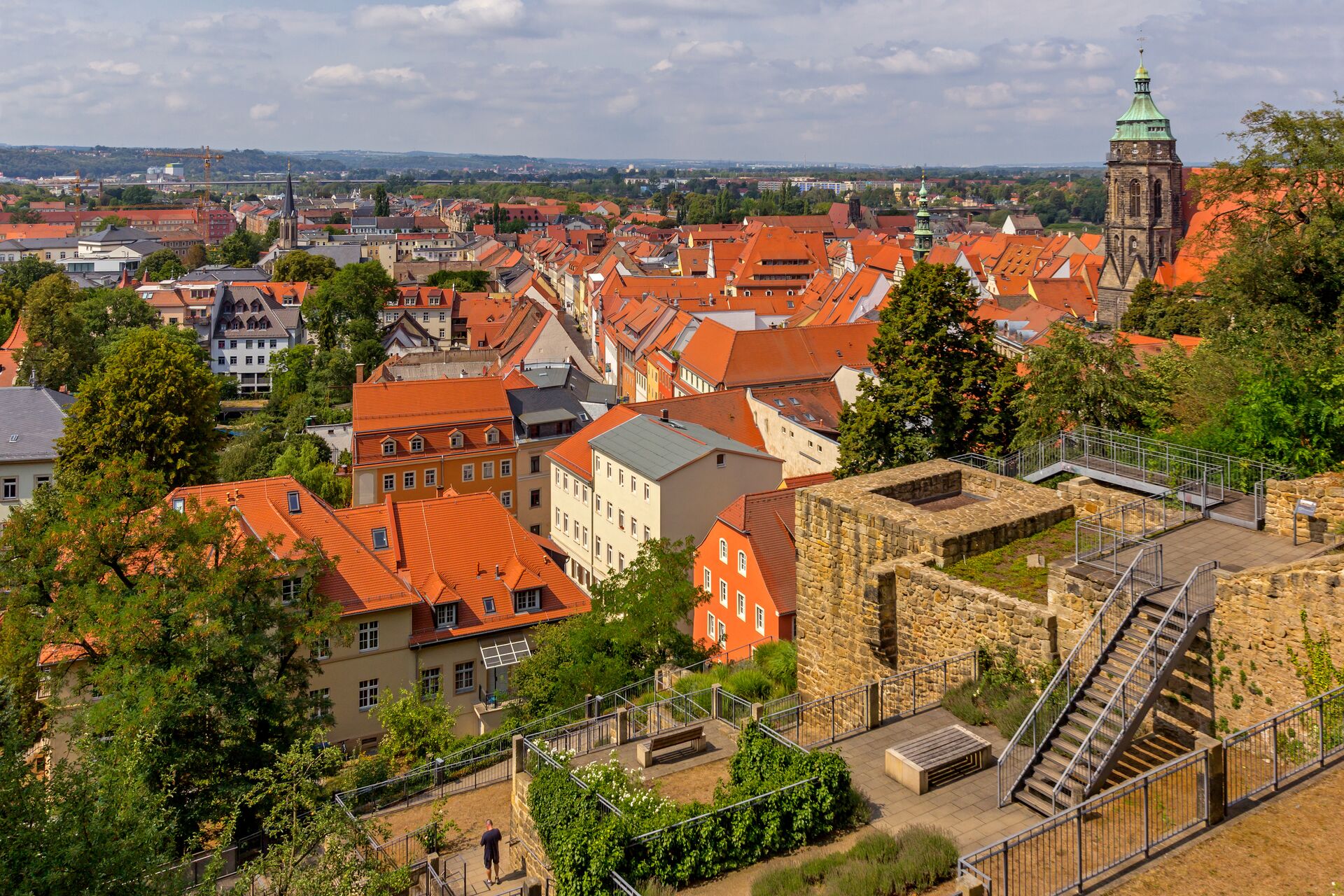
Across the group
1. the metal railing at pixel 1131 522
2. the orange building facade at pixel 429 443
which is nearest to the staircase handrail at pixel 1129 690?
the metal railing at pixel 1131 522

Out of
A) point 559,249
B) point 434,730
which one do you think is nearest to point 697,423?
point 434,730

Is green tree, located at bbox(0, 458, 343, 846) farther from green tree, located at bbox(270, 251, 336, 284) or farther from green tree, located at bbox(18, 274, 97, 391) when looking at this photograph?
green tree, located at bbox(270, 251, 336, 284)

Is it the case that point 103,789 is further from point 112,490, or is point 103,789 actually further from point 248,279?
point 248,279

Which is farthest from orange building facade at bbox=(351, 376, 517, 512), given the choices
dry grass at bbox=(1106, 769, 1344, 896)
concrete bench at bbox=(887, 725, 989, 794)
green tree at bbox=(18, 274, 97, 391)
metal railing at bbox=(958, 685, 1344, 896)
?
dry grass at bbox=(1106, 769, 1344, 896)

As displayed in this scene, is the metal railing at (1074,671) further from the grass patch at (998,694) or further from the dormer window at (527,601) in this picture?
the dormer window at (527,601)

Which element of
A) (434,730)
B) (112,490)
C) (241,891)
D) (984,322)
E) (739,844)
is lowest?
(434,730)

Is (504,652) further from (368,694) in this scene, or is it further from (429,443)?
(429,443)

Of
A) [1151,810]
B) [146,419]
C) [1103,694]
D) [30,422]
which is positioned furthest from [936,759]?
[30,422]
